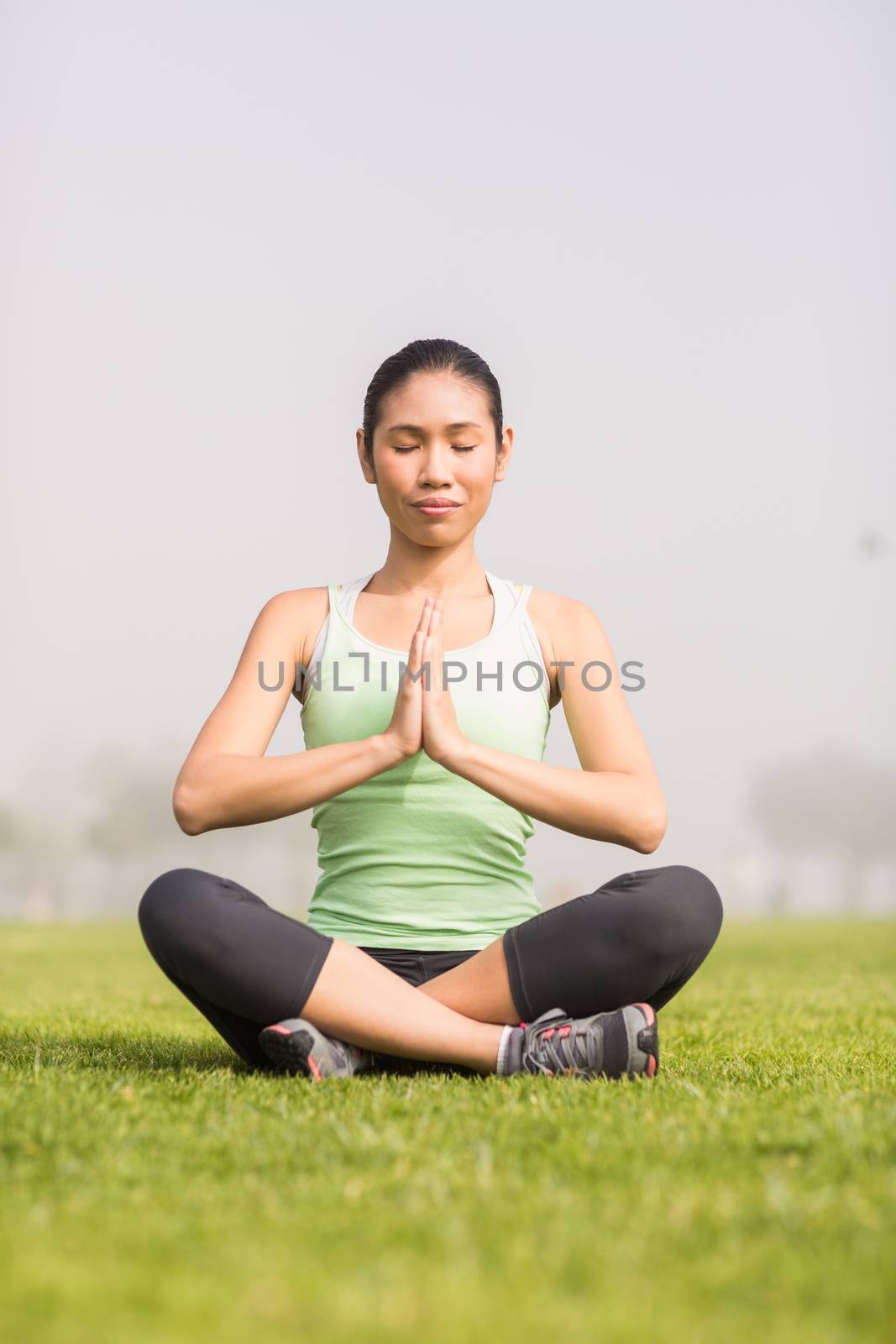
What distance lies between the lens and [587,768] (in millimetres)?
5051

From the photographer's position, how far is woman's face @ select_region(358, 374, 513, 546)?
16.5 ft

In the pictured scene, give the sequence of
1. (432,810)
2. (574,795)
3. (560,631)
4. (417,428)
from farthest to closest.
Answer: (560,631) < (417,428) < (432,810) < (574,795)

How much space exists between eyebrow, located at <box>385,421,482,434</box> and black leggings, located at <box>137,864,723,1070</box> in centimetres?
174

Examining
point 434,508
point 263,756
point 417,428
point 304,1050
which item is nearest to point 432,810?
point 263,756

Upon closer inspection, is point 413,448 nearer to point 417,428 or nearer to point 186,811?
point 417,428

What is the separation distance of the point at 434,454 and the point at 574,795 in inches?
53.6

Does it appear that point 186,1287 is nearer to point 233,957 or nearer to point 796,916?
point 233,957

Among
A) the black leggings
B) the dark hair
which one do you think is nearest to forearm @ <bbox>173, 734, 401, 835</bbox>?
the black leggings

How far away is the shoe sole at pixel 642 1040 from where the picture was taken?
4.33 meters

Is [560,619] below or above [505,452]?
below

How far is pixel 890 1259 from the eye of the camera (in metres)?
2.37

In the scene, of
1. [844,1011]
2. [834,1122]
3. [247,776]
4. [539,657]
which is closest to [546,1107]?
[834,1122]

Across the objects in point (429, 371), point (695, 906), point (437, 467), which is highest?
point (429, 371)

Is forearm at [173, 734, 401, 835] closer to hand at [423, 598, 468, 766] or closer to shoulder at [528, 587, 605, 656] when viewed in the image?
hand at [423, 598, 468, 766]
